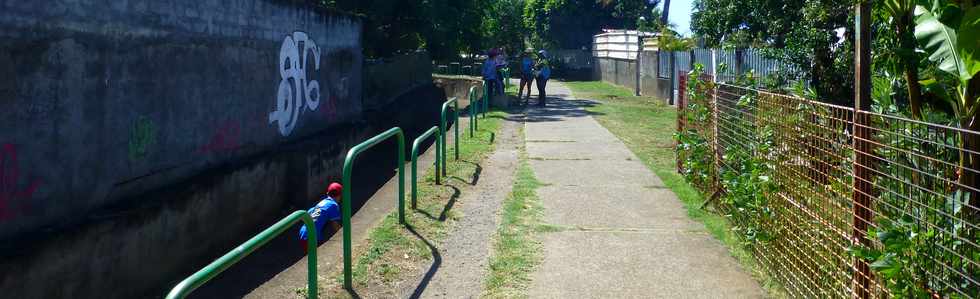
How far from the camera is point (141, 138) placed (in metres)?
7.90

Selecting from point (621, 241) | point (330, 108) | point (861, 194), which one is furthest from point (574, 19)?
point (861, 194)

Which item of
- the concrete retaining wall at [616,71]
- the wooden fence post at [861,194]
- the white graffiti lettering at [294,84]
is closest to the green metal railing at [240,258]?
the wooden fence post at [861,194]

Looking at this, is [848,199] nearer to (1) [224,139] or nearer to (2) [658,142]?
(1) [224,139]

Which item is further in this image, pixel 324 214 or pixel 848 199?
pixel 324 214

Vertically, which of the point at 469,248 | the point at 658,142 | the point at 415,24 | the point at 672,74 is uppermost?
the point at 415,24

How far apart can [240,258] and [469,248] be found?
3.60 meters

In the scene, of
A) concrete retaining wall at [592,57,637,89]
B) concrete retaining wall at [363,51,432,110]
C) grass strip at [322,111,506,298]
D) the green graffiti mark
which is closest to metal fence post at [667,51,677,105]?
concrete retaining wall at [592,57,637,89]

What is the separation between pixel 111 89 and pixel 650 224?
15.3ft

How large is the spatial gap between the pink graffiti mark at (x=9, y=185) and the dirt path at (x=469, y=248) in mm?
2595

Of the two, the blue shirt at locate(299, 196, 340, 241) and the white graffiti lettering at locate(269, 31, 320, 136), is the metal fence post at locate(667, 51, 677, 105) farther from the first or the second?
the blue shirt at locate(299, 196, 340, 241)

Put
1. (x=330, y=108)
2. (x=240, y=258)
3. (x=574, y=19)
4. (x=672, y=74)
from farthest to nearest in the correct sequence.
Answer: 1. (x=574, y=19)
2. (x=672, y=74)
3. (x=330, y=108)
4. (x=240, y=258)

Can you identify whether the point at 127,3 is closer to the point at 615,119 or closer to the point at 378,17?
the point at 615,119

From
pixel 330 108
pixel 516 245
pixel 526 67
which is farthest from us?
pixel 526 67

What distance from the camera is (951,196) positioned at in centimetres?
390
